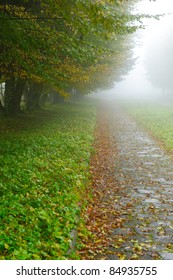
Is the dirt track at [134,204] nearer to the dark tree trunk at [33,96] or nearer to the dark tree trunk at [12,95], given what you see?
the dark tree trunk at [12,95]

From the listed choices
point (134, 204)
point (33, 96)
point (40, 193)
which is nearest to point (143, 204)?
point (134, 204)

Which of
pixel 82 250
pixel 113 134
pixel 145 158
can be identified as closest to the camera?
pixel 82 250

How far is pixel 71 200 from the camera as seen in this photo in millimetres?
8602

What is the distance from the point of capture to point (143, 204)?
366 inches

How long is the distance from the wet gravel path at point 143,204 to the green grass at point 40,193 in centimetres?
108

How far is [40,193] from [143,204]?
2.74 meters

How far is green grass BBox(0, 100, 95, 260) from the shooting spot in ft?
19.9

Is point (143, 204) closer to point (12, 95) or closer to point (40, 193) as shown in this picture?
point (40, 193)

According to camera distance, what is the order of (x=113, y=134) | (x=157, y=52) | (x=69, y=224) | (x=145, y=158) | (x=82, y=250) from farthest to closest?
(x=157, y=52) < (x=113, y=134) < (x=145, y=158) < (x=69, y=224) < (x=82, y=250)

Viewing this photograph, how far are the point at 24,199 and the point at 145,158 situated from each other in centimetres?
842

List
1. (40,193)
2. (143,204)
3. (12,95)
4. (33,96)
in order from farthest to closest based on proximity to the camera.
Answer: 1. (33,96)
2. (12,95)
3. (143,204)
4. (40,193)
